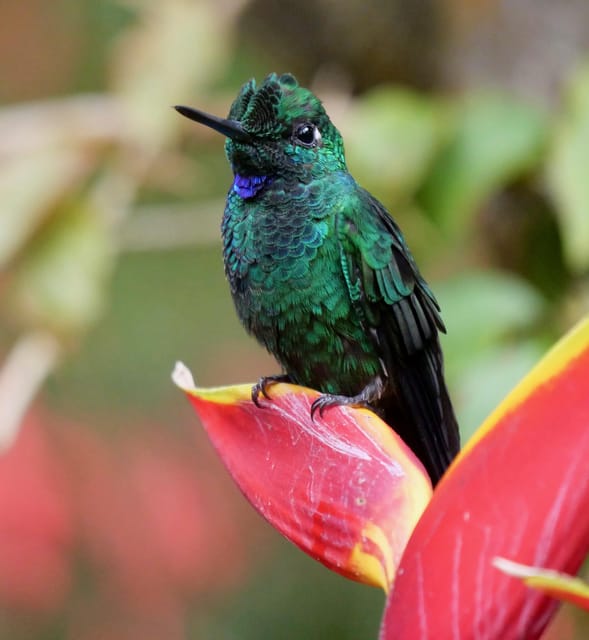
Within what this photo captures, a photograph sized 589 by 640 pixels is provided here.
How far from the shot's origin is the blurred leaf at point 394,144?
158 centimetres

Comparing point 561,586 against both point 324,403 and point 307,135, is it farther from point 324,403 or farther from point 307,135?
point 307,135

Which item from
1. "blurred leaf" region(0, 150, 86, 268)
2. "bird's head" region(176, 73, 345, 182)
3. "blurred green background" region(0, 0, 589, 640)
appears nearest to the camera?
"bird's head" region(176, 73, 345, 182)

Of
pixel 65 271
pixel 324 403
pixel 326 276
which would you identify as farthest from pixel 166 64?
pixel 324 403

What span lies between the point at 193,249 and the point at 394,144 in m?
1.61

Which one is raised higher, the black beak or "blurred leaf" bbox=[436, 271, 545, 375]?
the black beak

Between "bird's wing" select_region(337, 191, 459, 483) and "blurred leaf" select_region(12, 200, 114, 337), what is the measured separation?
732 millimetres

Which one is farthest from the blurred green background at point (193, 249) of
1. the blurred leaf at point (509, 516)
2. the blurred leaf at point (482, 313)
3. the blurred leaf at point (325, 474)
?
the blurred leaf at point (509, 516)

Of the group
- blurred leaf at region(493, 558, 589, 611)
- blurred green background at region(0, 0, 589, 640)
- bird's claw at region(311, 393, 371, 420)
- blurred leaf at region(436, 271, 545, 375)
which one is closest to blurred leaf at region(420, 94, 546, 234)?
blurred green background at region(0, 0, 589, 640)

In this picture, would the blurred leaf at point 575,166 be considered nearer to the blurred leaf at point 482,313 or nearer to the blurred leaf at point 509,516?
the blurred leaf at point 482,313

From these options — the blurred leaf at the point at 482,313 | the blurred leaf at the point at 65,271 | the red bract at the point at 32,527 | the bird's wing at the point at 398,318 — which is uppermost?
the bird's wing at the point at 398,318

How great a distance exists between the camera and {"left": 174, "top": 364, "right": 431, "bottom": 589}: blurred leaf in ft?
2.08

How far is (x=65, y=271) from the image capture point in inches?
65.6

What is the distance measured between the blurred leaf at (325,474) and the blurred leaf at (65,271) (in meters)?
0.93

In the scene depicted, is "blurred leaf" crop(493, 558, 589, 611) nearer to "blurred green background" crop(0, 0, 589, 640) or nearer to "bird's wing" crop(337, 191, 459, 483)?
"bird's wing" crop(337, 191, 459, 483)
